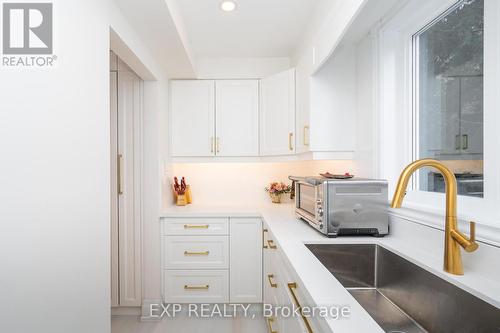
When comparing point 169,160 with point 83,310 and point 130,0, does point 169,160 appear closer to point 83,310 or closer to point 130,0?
point 130,0

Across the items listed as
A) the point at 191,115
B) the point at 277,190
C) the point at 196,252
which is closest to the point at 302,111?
the point at 277,190

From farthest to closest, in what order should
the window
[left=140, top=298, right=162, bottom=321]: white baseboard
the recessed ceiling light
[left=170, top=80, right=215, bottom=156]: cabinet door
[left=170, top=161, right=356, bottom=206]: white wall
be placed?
[left=170, top=161, right=356, bottom=206]: white wall → [left=170, top=80, right=215, bottom=156]: cabinet door → [left=140, top=298, right=162, bottom=321]: white baseboard → the recessed ceiling light → the window

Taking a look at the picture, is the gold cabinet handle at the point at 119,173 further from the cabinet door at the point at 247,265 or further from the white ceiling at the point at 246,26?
the white ceiling at the point at 246,26

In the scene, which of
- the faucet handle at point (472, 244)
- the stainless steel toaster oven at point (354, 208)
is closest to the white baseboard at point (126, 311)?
the stainless steel toaster oven at point (354, 208)

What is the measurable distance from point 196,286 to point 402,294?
1.79 metres

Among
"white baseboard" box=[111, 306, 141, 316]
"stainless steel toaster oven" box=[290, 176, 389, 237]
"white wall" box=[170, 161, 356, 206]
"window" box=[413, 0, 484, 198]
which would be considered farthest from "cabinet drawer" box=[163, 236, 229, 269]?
"window" box=[413, 0, 484, 198]

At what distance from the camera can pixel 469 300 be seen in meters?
0.87

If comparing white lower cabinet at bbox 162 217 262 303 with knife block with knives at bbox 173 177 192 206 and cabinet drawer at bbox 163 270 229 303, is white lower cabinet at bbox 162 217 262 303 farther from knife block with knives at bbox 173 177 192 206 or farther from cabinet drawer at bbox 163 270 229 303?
knife block with knives at bbox 173 177 192 206

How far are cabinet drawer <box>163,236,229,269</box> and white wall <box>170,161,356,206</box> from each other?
687 mm

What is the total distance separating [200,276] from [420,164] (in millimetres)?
2077

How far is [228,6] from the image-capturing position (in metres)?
1.92

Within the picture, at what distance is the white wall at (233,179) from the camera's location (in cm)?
312

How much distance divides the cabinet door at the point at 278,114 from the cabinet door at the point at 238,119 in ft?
0.25

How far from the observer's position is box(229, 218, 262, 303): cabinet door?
2459 mm
